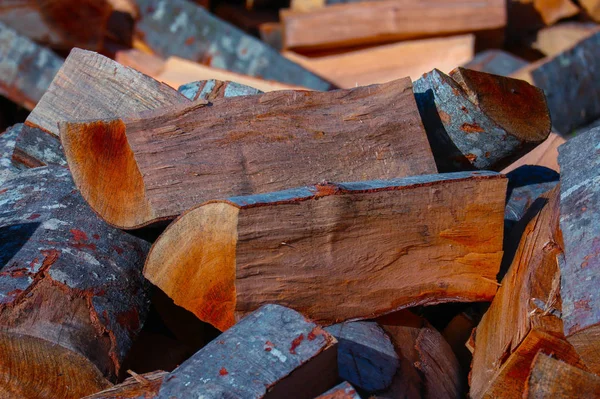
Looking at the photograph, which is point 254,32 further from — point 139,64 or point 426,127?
point 426,127

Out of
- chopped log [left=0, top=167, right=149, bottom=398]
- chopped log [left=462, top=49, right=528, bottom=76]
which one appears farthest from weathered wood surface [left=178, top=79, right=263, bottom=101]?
chopped log [left=462, top=49, right=528, bottom=76]

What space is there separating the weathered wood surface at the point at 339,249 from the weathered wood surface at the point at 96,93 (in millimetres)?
569

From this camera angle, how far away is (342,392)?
59.2 inches

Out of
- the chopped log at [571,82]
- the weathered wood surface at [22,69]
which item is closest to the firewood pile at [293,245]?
the weathered wood surface at [22,69]

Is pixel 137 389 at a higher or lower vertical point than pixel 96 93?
lower

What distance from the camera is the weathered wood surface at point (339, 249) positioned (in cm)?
170

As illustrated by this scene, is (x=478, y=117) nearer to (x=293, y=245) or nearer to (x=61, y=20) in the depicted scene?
(x=293, y=245)

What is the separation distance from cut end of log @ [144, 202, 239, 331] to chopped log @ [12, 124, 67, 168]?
0.70 meters

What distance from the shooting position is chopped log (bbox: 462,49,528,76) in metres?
4.55

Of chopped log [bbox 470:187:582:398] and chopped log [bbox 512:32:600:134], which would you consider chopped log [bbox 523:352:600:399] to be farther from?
chopped log [bbox 512:32:600:134]

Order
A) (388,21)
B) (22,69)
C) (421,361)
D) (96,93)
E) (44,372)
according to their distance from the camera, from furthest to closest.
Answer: (388,21)
(22,69)
(96,93)
(421,361)
(44,372)

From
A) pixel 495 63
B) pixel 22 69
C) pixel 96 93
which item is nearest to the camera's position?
pixel 96 93

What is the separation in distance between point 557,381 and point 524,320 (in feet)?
0.51

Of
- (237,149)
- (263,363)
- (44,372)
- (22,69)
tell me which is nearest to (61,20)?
(22,69)
